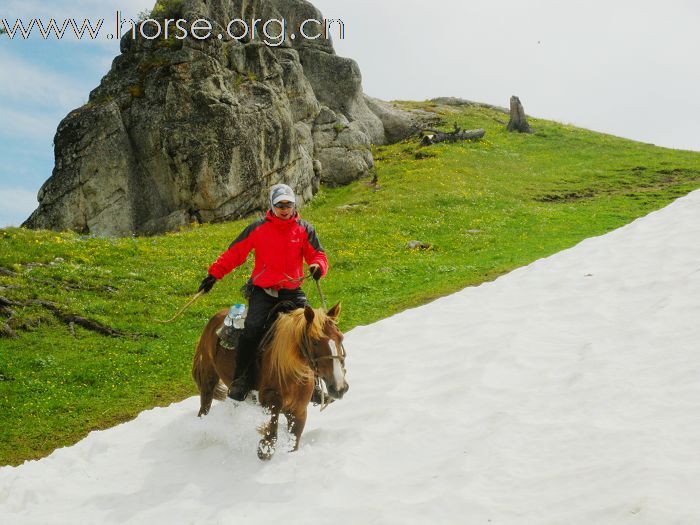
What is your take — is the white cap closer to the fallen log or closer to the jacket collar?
the jacket collar

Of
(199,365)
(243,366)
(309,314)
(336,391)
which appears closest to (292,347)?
(309,314)

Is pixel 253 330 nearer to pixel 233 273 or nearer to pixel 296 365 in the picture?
pixel 296 365

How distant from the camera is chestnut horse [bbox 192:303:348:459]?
784 cm

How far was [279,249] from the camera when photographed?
9.17m

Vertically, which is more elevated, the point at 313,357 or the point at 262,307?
the point at 262,307

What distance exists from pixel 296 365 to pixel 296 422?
1007mm

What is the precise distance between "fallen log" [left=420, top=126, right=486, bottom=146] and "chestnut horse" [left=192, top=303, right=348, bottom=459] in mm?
50842

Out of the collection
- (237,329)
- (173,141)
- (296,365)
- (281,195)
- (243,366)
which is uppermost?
(173,141)

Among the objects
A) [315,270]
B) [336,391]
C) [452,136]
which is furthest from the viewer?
[452,136]

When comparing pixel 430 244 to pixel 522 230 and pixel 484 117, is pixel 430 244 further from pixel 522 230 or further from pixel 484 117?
pixel 484 117

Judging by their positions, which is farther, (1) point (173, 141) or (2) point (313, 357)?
(1) point (173, 141)

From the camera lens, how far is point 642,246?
18.3 meters

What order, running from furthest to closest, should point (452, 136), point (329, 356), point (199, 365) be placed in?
point (452, 136)
point (199, 365)
point (329, 356)

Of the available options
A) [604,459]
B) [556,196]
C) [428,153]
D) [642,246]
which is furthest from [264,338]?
[428,153]
